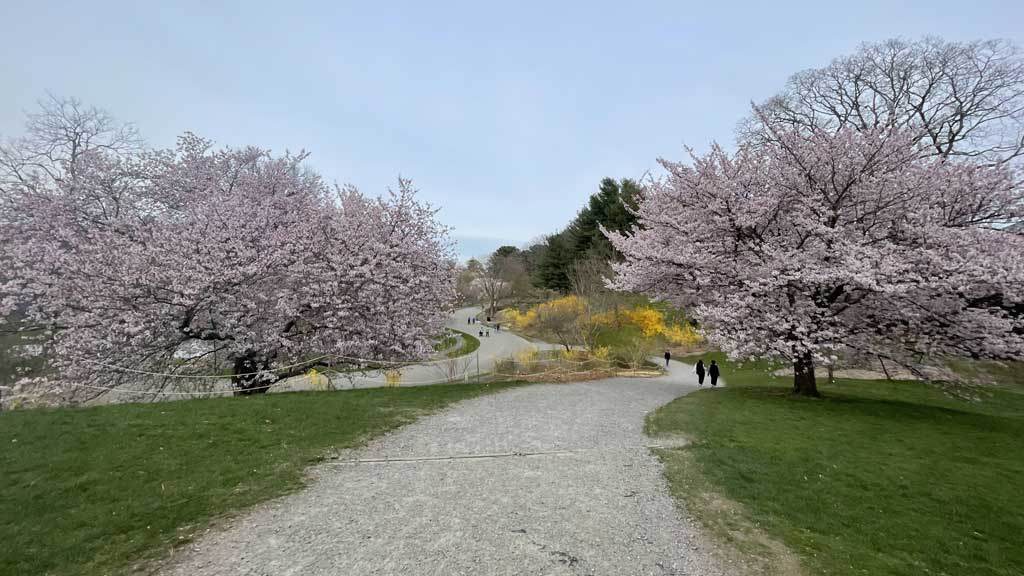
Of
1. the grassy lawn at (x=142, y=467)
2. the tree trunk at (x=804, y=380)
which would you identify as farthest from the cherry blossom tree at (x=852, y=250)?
the grassy lawn at (x=142, y=467)

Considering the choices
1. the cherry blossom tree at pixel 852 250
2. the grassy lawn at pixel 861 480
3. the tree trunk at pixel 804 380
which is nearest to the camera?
the grassy lawn at pixel 861 480

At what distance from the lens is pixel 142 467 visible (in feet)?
20.5

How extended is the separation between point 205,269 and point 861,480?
14.8 metres

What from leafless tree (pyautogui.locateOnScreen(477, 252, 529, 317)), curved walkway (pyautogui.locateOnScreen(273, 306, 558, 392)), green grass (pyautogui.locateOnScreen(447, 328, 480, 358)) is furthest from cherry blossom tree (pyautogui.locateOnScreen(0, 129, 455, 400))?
leafless tree (pyautogui.locateOnScreen(477, 252, 529, 317))

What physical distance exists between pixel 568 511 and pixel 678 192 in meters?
11.2

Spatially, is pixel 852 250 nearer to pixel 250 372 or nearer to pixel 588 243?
pixel 250 372

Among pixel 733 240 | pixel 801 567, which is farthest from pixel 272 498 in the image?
pixel 733 240

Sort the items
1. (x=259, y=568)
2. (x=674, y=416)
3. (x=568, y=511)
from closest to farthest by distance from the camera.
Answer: (x=259, y=568)
(x=568, y=511)
(x=674, y=416)

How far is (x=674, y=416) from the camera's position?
430 inches

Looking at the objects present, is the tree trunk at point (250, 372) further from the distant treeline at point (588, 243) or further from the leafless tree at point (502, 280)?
the leafless tree at point (502, 280)

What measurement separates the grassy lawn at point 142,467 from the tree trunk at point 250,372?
2322mm

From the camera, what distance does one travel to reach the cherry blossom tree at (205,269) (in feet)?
35.4

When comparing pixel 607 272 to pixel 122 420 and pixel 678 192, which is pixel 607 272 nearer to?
pixel 678 192

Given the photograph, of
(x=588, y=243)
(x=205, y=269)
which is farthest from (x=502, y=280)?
(x=205, y=269)
